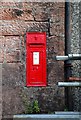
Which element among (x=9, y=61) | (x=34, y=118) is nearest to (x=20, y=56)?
(x=9, y=61)

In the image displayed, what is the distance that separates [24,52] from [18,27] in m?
0.43

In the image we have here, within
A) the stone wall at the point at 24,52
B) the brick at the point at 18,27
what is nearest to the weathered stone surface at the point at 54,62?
the stone wall at the point at 24,52

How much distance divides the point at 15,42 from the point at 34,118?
5.29 feet

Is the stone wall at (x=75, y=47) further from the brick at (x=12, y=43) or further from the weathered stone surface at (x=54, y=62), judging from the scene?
the brick at (x=12, y=43)

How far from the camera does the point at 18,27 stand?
188 inches

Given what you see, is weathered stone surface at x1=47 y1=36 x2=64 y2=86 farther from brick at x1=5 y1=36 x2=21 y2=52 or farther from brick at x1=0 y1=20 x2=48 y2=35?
brick at x1=5 y1=36 x2=21 y2=52

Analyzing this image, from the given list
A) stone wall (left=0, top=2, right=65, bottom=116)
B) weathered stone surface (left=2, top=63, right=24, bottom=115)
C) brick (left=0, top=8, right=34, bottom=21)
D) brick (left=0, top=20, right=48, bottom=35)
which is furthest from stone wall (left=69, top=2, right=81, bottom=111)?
weathered stone surface (left=2, top=63, right=24, bottom=115)

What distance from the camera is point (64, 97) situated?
480cm

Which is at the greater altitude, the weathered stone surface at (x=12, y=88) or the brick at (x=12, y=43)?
the brick at (x=12, y=43)

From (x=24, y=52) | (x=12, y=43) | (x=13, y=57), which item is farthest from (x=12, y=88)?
(x=12, y=43)

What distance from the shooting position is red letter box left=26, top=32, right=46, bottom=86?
182 inches

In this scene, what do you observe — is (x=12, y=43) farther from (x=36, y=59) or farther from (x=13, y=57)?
(x=36, y=59)

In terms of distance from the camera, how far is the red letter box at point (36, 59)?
182 inches

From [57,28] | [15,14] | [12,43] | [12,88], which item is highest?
[15,14]
